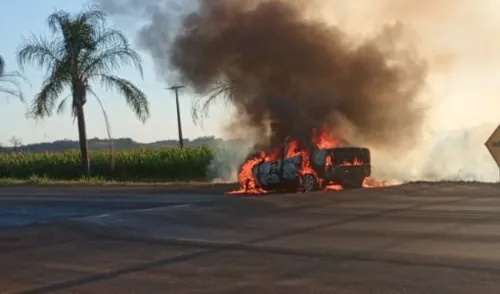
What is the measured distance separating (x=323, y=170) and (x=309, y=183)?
55cm

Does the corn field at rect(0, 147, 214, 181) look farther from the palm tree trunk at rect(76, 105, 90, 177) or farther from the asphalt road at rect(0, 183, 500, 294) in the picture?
the asphalt road at rect(0, 183, 500, 294)

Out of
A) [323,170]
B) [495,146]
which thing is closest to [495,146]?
[495,146]

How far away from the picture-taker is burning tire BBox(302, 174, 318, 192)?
2255 centimetres

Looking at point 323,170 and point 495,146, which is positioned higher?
point 495,146

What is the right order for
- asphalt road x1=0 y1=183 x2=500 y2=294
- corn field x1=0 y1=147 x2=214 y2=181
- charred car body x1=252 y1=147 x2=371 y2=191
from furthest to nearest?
corn field x1=0 y1=147 x2=214 y2=181
charred car body x1=252 y1=147 x2=371 y2=191
asphalt road x1=0 y1=183 x2=500 y2=294

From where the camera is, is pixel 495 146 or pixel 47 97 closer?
pixel 495 146

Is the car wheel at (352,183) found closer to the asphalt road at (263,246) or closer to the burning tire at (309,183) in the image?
the burning tire at (309,183)

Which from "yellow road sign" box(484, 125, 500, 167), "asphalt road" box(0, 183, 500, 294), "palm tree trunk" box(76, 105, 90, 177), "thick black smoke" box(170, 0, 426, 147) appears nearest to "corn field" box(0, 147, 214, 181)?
"palm tree trunk" box(76, 105, 90, 177)

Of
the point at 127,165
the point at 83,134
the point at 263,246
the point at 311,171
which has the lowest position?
the point at 263,246

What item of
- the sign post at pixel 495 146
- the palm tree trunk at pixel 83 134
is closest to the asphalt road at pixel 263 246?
the sign post at pixel 495 146

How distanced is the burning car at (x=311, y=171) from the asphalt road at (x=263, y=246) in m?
2.96

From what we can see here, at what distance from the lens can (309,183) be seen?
22703mm

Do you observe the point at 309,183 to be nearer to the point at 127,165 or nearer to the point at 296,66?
the point at 296,66

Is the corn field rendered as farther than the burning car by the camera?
Yes
